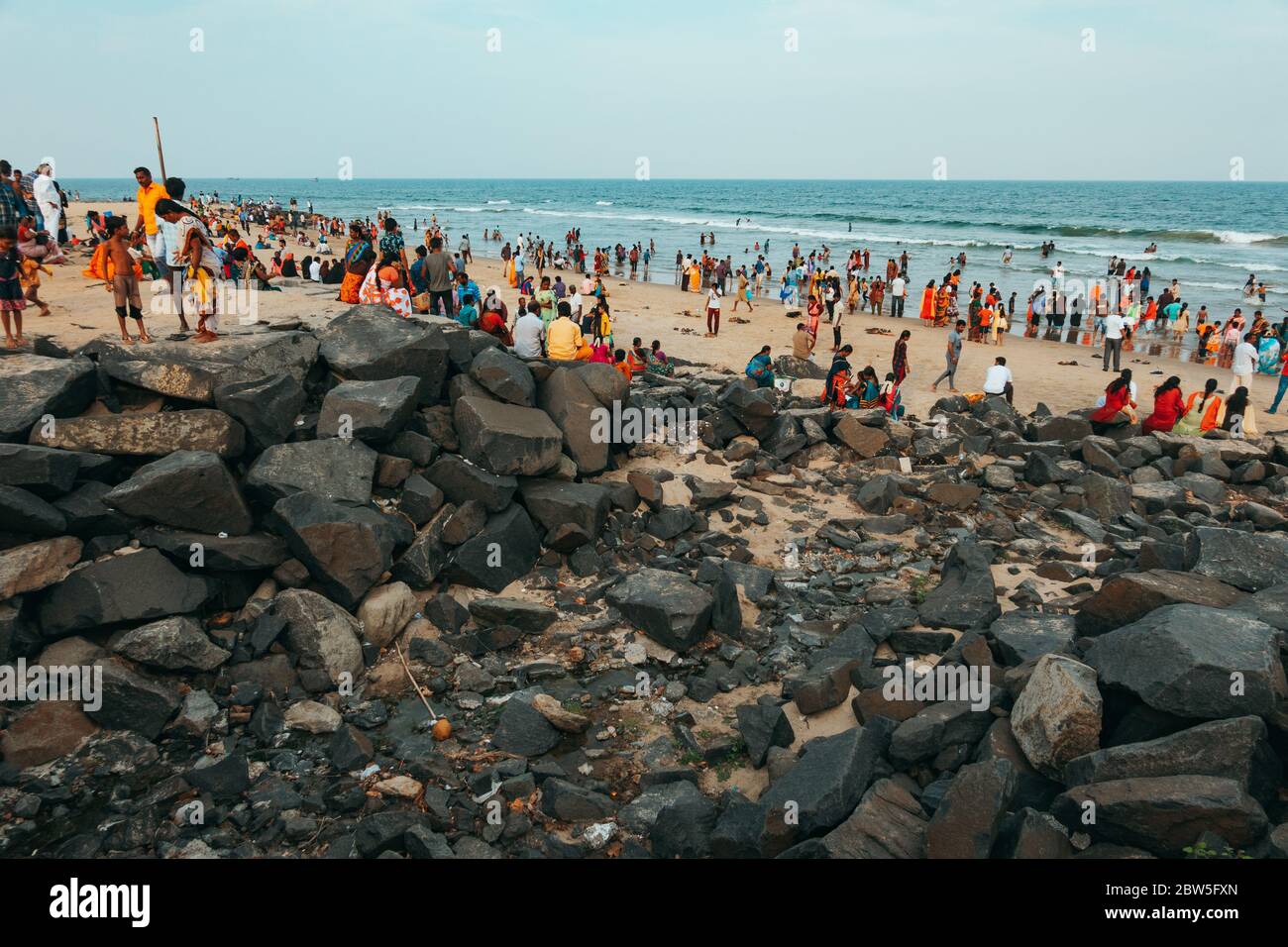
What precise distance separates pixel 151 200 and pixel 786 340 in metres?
18.2

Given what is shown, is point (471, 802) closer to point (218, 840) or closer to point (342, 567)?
point (218, 840)

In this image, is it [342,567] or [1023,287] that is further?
[1023,287]

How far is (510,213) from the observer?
314 feet

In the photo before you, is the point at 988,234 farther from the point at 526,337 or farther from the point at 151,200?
the point at 151,200

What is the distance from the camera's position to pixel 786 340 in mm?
24531

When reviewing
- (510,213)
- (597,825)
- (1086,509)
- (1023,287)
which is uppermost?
(510,213)

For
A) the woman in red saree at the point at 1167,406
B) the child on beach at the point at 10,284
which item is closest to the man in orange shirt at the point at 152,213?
the child on beach at the point at 10,284

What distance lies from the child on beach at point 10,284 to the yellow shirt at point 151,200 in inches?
61.5

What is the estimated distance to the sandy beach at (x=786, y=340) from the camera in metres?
12.5

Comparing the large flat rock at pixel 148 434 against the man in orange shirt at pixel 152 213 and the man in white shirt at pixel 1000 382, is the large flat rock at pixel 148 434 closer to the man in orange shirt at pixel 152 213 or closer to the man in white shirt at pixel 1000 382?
the man in orange shirt at pixel 152 213

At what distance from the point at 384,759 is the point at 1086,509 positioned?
35.2 ft

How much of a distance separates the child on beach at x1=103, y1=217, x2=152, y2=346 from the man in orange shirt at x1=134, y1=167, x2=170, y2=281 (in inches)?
19.1

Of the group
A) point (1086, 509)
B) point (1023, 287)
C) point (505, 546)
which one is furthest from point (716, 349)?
point (1023, 287)

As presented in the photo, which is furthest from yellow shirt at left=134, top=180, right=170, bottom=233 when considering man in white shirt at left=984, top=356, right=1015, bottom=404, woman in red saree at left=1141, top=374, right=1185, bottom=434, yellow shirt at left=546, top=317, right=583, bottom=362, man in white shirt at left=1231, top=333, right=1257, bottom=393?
man in white shirt at left=1231, top=333, right=1257, bottom=393
